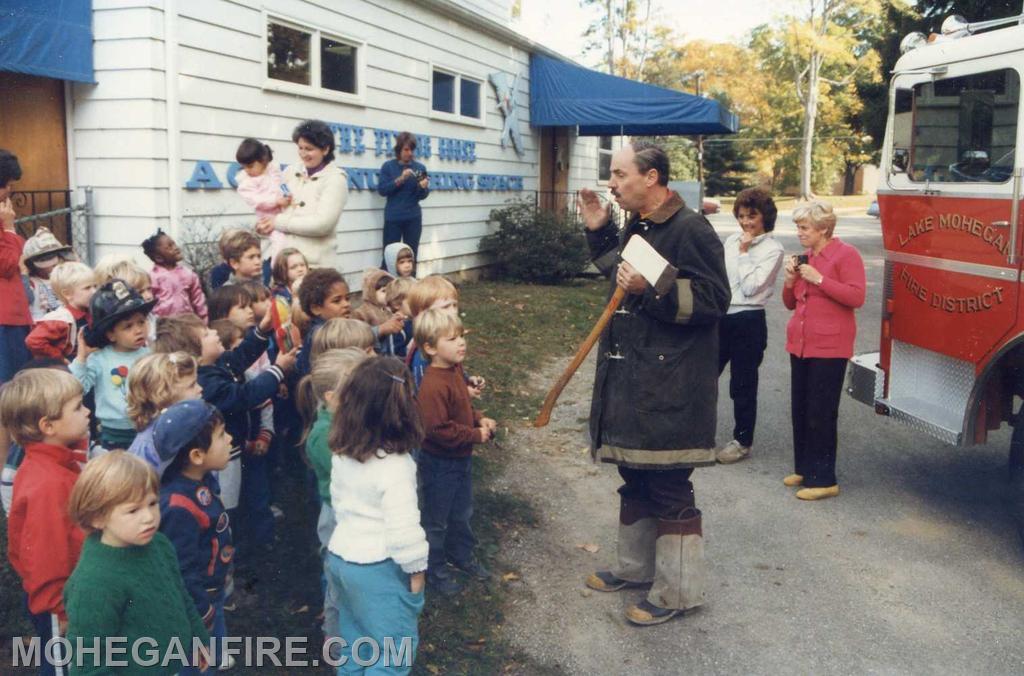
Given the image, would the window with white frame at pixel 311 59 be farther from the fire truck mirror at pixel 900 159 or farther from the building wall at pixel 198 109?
the fire truck mirror at pixel 900 159

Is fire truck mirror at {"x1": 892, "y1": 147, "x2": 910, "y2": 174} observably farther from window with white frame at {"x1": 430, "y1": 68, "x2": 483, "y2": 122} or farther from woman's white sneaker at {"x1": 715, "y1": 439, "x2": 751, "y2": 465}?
window with white frame at {"x1": 430, "y1": 68, "x2": 483, "y2": 122}

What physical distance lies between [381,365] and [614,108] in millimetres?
12973

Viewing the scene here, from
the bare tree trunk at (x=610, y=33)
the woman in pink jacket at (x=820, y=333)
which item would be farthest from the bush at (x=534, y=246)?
the bare tree trunk at (x=610, y=33)

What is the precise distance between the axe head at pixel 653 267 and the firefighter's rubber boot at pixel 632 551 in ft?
3.63

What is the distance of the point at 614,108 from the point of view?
15297 millimetres

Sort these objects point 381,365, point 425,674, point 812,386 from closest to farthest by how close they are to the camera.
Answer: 1. point 381,365
2. point 425,674
3. point 812,386

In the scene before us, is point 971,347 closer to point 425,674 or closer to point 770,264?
point 770,264

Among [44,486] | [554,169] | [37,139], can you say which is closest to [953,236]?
[44,486]

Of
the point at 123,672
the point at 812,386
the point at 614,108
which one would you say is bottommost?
the point at 123,672

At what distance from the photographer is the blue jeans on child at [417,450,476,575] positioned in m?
4.25

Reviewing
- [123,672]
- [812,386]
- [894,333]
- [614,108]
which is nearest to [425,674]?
[123,672]

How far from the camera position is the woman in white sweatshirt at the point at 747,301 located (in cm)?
624

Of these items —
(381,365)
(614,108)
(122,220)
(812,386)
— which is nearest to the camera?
(381,365)

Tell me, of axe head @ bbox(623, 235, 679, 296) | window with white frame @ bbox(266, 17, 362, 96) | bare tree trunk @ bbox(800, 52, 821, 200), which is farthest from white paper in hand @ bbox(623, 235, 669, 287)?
bare tree trunk @ bbox(800, 52, 821, 200)
